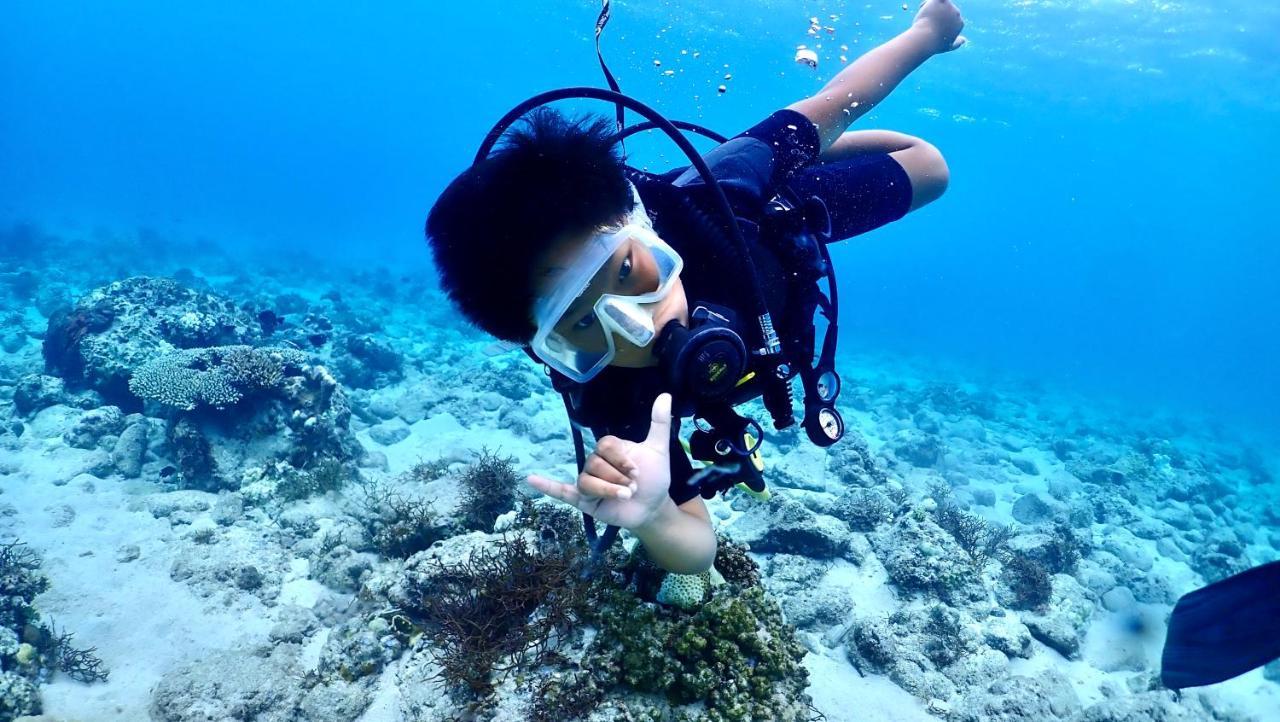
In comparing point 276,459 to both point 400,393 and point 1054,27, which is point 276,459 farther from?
point 1054,27

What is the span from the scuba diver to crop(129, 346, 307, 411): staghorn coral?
26.0 ft

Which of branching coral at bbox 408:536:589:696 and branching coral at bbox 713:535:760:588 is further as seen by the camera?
branching coral at bbox 713:535:760:588

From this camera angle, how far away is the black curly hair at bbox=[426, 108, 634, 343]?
7.10 feet

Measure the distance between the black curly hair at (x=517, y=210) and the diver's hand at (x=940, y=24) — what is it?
13.4 ft

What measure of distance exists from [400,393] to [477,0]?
59.5 meters

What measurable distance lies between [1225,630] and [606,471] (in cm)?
352

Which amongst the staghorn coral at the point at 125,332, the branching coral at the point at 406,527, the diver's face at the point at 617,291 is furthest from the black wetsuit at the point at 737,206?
the staghorn coral at the point at 125,332

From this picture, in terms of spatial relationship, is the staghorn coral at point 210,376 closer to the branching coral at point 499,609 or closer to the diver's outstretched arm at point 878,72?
the branching coral at point 499,609

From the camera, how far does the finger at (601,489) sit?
1913 millimetres

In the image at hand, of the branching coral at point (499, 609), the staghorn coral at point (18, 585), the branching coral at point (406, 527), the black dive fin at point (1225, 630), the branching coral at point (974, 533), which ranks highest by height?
the staghorn coral at point (18, 585)

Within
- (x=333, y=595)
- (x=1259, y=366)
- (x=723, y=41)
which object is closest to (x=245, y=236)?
(x=723, y=41)

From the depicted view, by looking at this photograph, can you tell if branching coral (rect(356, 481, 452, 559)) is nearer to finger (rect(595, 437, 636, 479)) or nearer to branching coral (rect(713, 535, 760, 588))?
branching coral (rect(713, 535, 760, 588))

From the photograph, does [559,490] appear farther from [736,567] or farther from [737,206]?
[736,567]

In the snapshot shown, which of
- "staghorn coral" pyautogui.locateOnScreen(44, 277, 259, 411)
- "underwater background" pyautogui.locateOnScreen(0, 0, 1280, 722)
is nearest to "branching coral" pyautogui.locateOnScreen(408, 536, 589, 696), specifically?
"underwater background" pyautogui.locateOnScreen(0, 0, 1280, 722)
